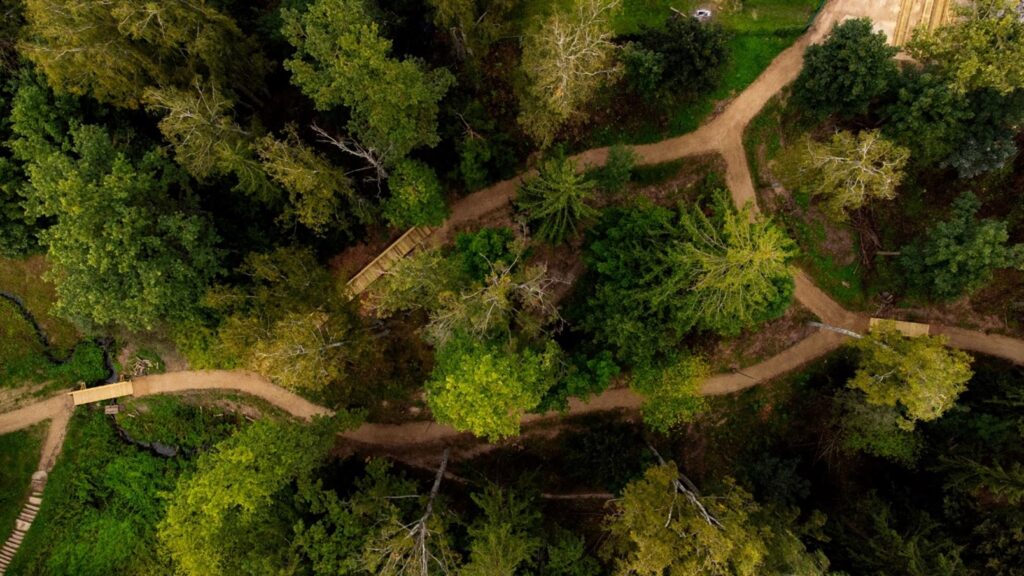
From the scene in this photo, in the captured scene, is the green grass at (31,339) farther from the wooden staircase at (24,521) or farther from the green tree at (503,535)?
the green tree at (503,535)

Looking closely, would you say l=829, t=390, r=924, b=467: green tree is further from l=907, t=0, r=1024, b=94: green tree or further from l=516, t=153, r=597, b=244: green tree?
l=516, t=153, r=597, b=244: green tree

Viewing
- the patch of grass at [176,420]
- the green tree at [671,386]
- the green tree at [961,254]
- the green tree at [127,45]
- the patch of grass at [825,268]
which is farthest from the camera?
the patch of grass at [176,420]

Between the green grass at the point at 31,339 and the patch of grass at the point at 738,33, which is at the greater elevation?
the patch of grass at the point at 738,33

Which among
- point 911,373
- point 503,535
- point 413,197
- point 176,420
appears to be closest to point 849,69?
point 911,373

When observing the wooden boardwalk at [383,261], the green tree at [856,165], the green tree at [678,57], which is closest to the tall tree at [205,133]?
the wooden boardwalk at [383,261]

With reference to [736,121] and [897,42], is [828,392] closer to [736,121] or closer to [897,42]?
[736,121]

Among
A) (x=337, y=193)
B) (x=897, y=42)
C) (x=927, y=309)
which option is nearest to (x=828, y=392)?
(x=927, y=309)
